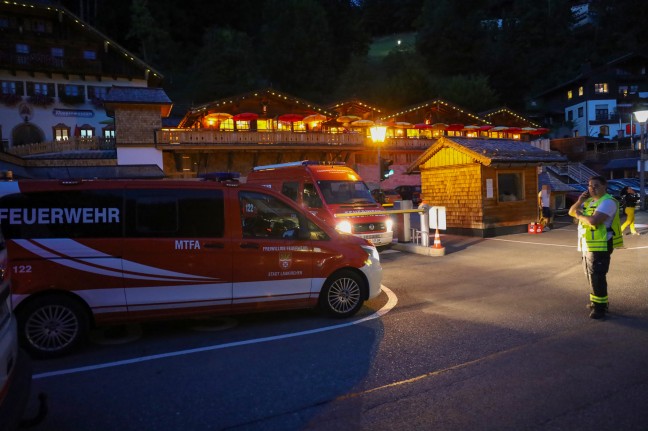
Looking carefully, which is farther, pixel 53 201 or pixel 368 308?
pixel 368 308

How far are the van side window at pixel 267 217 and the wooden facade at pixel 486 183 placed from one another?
34.1 feet

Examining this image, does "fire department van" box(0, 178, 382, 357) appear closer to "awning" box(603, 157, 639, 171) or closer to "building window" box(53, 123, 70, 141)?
"building window" box(53, 123, 70, 141)

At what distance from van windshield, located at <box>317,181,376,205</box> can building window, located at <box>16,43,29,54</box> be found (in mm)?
40313

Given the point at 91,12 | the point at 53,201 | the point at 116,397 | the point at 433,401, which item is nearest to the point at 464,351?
the point at 433,401

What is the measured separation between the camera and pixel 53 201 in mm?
5652

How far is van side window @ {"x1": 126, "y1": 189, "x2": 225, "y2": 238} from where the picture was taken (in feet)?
19.5

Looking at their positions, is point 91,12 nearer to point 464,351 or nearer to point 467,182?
point 467,182

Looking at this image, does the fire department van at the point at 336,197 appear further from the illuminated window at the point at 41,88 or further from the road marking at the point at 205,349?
the illuminated window at the point at 41,88

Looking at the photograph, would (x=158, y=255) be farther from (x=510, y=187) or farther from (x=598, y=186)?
(x=510, y=187)

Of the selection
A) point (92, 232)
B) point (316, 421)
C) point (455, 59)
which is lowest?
point (316, 421)

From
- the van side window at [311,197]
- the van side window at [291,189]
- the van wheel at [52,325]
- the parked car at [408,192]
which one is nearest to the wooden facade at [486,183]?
the van side window at [311,197]

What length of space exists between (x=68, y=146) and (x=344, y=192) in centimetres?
2756

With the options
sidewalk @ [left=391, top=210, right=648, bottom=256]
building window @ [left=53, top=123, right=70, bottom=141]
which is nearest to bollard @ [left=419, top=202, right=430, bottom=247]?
sidewalk @ [left=391, top=210, right=648, bottom=256]

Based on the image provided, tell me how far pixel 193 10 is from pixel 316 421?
8570 cm
